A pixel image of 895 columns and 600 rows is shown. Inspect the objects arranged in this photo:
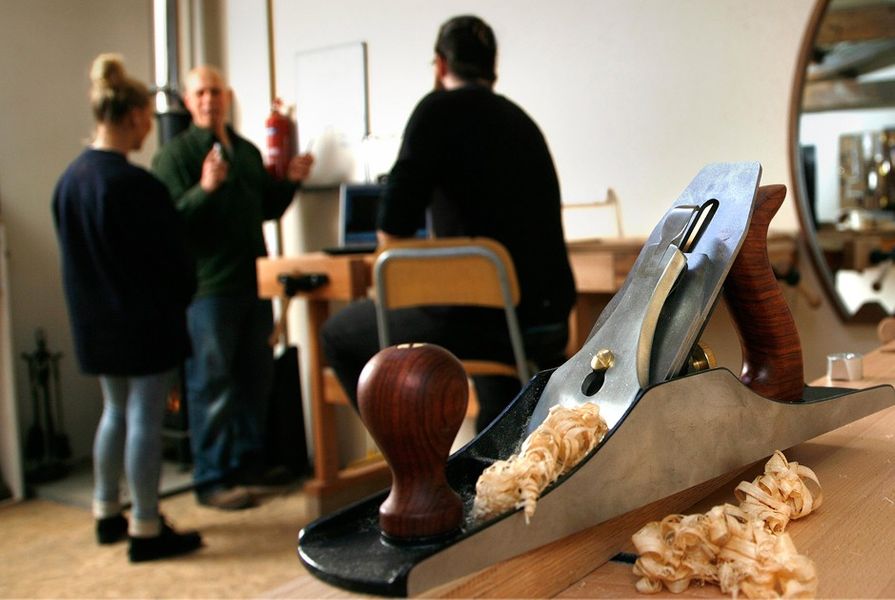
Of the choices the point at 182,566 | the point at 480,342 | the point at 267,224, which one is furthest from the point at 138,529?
the point at 267,224

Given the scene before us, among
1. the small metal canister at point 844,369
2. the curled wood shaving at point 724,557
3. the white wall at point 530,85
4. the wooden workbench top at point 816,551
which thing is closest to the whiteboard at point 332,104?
the white wall at point 530,85

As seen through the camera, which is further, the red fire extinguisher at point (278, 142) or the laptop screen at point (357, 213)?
the red fire extinguisher at point (278, 142)

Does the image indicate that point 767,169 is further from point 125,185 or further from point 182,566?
point 182,566

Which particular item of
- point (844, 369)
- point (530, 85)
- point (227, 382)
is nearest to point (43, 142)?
point (227, 382)

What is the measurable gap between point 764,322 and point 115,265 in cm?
161

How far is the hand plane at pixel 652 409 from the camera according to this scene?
0.45 meters

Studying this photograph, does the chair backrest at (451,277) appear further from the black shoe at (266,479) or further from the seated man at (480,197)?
the black shoe at (266,479)

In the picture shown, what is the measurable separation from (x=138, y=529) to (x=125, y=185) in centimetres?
83

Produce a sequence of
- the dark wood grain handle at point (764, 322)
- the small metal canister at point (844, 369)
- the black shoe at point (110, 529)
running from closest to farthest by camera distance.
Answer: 1. the dark wood grain handle at point (764, 322)
2. the small metal canister at point (844, 369)
3. the black shoe at point (110, 529)

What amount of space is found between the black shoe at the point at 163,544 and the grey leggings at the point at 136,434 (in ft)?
0.20

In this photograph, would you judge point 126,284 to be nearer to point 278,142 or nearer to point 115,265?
point 115,265

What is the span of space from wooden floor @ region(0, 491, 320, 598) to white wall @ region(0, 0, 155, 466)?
51 cm

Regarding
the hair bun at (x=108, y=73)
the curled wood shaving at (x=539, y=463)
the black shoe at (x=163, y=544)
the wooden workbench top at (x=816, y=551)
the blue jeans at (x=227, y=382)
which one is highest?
the hair bun at (x=108, y=73)

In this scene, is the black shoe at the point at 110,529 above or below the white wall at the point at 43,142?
below
